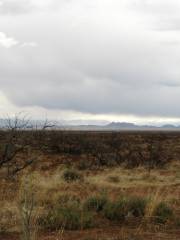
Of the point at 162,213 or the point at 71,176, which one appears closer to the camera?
the point at 162,213

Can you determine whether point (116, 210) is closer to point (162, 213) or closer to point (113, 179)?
point (162, 213)

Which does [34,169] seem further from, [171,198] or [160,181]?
[171,198]

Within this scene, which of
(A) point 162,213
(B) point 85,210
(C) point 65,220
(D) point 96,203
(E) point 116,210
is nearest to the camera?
(C) point 65,220

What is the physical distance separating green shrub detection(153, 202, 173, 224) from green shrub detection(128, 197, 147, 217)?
361mm

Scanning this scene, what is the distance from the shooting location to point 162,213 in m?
11.5

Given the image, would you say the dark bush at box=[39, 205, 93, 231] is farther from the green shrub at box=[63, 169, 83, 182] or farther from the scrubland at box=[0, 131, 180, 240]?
the green shrub at box=[63, 169, 83, 182]

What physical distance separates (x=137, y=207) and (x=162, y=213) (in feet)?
2.28

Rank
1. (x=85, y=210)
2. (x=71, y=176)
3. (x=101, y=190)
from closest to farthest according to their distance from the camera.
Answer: (x=85, y=210)
(x=101, y=190)
(x=71, y=176)

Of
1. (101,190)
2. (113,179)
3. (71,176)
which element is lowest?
(113,179)

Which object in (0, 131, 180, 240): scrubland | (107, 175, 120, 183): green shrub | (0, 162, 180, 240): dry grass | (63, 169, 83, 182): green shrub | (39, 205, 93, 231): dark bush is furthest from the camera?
(107, 175, 120, 183): green shrub

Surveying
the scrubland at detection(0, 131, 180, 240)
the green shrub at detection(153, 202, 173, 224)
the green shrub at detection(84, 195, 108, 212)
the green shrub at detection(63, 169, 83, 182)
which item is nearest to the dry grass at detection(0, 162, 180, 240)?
the scrubland at detection(0, 131, 180, 240)

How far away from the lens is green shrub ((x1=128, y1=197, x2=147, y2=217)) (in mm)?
11828

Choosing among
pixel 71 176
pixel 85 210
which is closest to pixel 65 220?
pixel 85 210

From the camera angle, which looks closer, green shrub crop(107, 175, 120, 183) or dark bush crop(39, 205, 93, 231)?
dark bush crop(39, 205, 93, 231)
